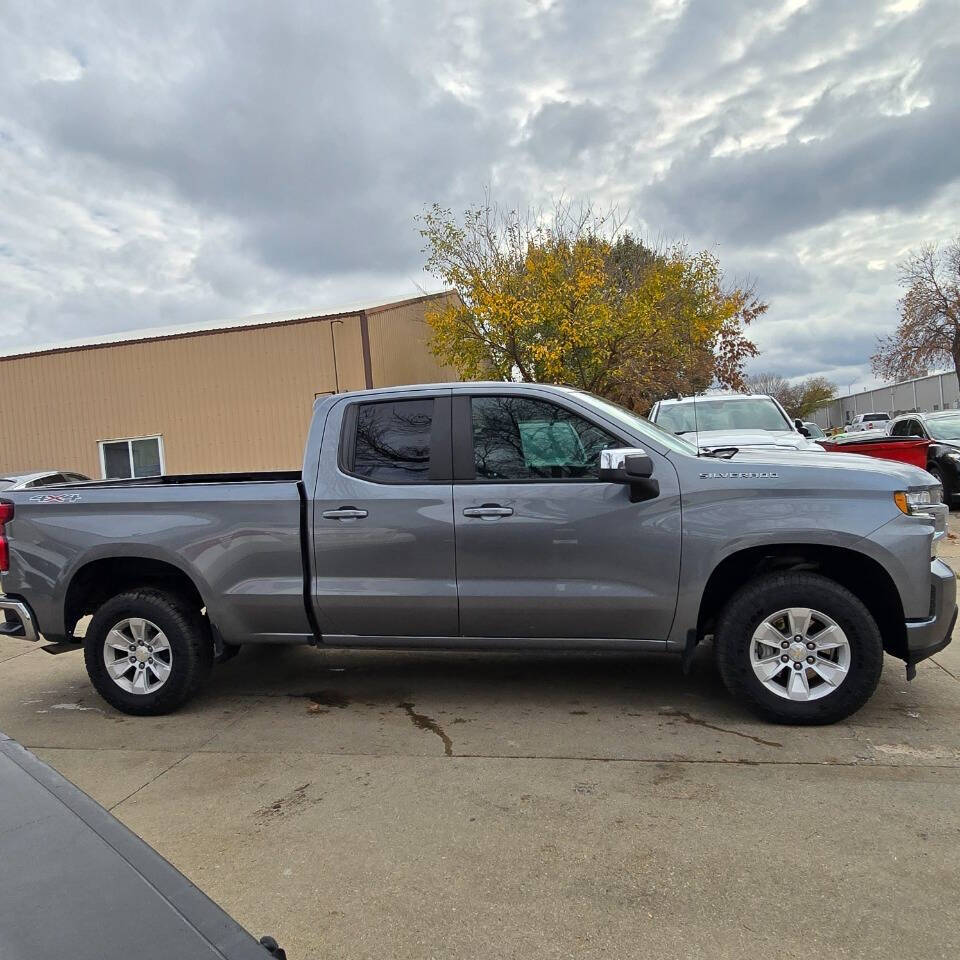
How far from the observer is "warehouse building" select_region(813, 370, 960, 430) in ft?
151

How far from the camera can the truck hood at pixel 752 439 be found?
8.23 metres

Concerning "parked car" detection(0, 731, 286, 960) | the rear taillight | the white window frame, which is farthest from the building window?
"parked car" detection(0, 731, 286, 960)

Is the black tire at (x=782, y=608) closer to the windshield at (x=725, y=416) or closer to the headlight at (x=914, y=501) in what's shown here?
the headlight at (x=914, y=501)

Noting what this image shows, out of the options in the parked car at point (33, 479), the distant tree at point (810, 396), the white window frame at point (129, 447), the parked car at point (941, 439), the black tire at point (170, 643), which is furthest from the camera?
the distant tree at point (810, 396)

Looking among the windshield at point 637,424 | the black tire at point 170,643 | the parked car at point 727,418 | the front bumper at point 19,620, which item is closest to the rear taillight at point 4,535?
the front bumper at point 19,620

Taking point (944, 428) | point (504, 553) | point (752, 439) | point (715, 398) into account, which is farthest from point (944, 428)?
point (504, 553)

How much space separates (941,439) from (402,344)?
11.5m

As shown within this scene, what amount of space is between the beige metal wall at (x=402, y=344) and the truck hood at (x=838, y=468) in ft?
41.5

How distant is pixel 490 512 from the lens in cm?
439

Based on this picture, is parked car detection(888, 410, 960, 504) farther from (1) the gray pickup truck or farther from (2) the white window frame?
(2) the white window frame

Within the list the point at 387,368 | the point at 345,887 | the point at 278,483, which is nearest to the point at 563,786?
the point at 345,887

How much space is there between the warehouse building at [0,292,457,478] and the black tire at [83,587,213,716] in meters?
11.8

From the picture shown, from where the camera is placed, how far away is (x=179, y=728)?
4727 millimetres

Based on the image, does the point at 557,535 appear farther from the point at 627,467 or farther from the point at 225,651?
the point at 225,651
